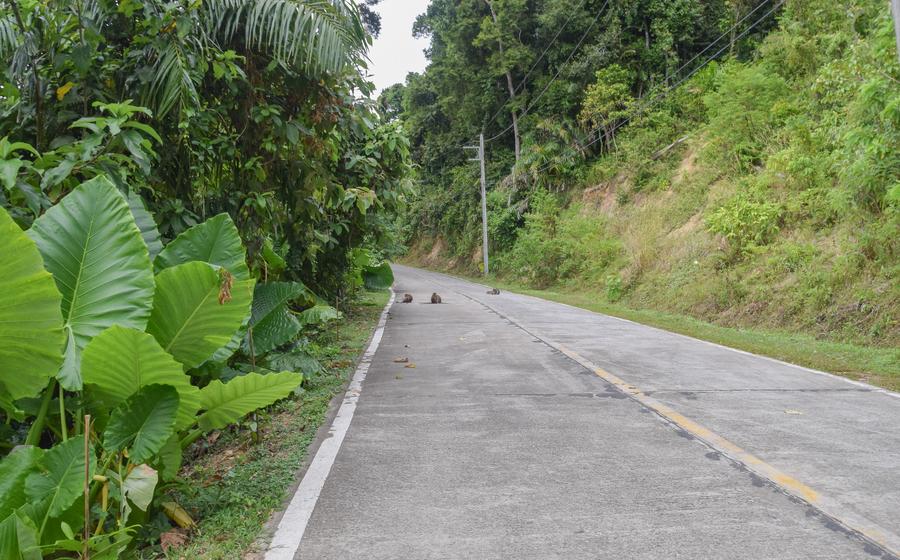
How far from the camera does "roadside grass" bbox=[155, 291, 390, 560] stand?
3832mm

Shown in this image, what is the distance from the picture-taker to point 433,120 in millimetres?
52625

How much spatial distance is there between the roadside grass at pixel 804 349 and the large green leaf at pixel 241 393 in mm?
7275

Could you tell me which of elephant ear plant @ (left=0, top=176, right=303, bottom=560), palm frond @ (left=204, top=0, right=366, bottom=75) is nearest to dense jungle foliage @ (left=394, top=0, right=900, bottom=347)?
palm frond @ (left=204, top=0, right=366, bottom=75)

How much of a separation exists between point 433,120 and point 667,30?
21.7 meters

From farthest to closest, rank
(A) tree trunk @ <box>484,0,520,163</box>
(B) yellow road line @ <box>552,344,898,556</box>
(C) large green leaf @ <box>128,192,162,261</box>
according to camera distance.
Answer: (A) tree trunk @ <box>484,0,520,163</box> < (C) large green leaf @ <box>128,192,162,261</box> < (B) yellow road line @ <box>552,344,898,556</box>

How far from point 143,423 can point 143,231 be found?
151 centimetres

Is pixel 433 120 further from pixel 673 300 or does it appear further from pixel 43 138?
pixel 43 138

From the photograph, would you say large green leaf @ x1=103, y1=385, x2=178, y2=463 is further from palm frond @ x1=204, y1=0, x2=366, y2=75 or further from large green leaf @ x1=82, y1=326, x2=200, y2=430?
palm frond @ x1=204, y1=0, x2=366, y2=75

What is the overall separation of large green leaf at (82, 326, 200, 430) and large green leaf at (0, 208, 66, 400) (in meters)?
0.18

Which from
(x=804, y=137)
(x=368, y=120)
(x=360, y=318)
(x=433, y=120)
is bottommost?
(x=360, y=318)

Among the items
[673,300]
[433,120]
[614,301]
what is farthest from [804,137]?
[433,120]

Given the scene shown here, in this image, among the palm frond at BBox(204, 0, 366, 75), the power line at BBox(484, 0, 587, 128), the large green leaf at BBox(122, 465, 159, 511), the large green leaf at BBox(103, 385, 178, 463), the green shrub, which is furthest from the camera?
the power line at BBox(484, 0, 587, 128)

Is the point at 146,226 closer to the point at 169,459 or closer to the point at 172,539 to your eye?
the point at 169,459

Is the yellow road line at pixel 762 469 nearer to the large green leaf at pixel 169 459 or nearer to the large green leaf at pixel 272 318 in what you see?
the large green leaf at pixel 272 318
